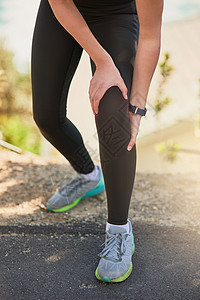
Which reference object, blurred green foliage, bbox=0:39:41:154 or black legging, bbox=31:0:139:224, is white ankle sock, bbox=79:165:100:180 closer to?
black legging, bbox=31:0:139:224

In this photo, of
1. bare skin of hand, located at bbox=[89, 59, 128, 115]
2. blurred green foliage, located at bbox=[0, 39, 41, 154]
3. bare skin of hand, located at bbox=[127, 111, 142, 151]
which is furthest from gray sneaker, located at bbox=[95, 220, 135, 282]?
blurred green foliage, located at bbox=[0, 39, 41, 154]

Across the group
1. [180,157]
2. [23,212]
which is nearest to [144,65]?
[23,212]

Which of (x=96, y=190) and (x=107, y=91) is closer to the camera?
(x=107, y=91)

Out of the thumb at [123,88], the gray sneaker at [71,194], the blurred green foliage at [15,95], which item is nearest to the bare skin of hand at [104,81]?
the thumb at [123,88]

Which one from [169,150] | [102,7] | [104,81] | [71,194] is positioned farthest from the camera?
[169,150]

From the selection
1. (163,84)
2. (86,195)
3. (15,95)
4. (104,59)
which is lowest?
(15,95)

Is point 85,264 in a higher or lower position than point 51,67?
lower

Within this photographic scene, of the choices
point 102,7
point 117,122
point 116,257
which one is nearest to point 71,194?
point 116,257

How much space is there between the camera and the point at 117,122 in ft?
5.24

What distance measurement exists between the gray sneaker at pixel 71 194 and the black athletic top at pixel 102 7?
955 millimetres

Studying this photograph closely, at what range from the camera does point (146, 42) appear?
5.41 feet

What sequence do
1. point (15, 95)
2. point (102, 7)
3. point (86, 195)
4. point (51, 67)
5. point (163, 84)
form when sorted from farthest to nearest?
1. point (15, 95)
2. point (163, 84)
3. point (86, 195)
4. point (51, 67)
5. point (102, 7)

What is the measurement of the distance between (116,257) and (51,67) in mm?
932

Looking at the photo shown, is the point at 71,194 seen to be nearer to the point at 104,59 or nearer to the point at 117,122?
the point at 117,122
